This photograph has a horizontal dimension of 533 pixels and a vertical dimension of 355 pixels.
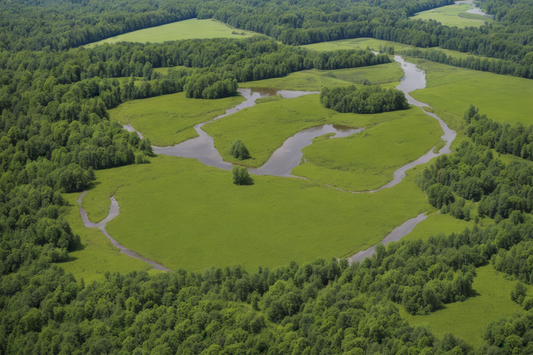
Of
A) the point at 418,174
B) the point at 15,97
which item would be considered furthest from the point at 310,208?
the point at 15,97

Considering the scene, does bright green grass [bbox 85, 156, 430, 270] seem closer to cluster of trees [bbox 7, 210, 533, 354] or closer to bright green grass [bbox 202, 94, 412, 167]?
cluster of trees [bbox 7, 210, 533, 354]

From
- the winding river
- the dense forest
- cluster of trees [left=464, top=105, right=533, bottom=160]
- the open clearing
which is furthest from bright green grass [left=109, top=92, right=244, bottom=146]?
cluster of trees [left=464, top=105, right=533, bottom=160]

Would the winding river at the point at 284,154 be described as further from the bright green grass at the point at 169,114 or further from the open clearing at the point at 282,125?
the bright green grass at the point at 169,114

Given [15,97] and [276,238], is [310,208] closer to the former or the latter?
[276,238]

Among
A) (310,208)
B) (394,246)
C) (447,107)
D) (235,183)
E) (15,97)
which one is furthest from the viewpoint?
(447,107)

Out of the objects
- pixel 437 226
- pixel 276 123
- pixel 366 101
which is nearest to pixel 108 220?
pixel 437 226

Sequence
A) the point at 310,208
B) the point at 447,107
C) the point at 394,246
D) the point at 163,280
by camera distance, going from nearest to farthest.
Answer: the point at 163,280 → the point at 394,246 → the point at 310,208 → the point at 447,107
